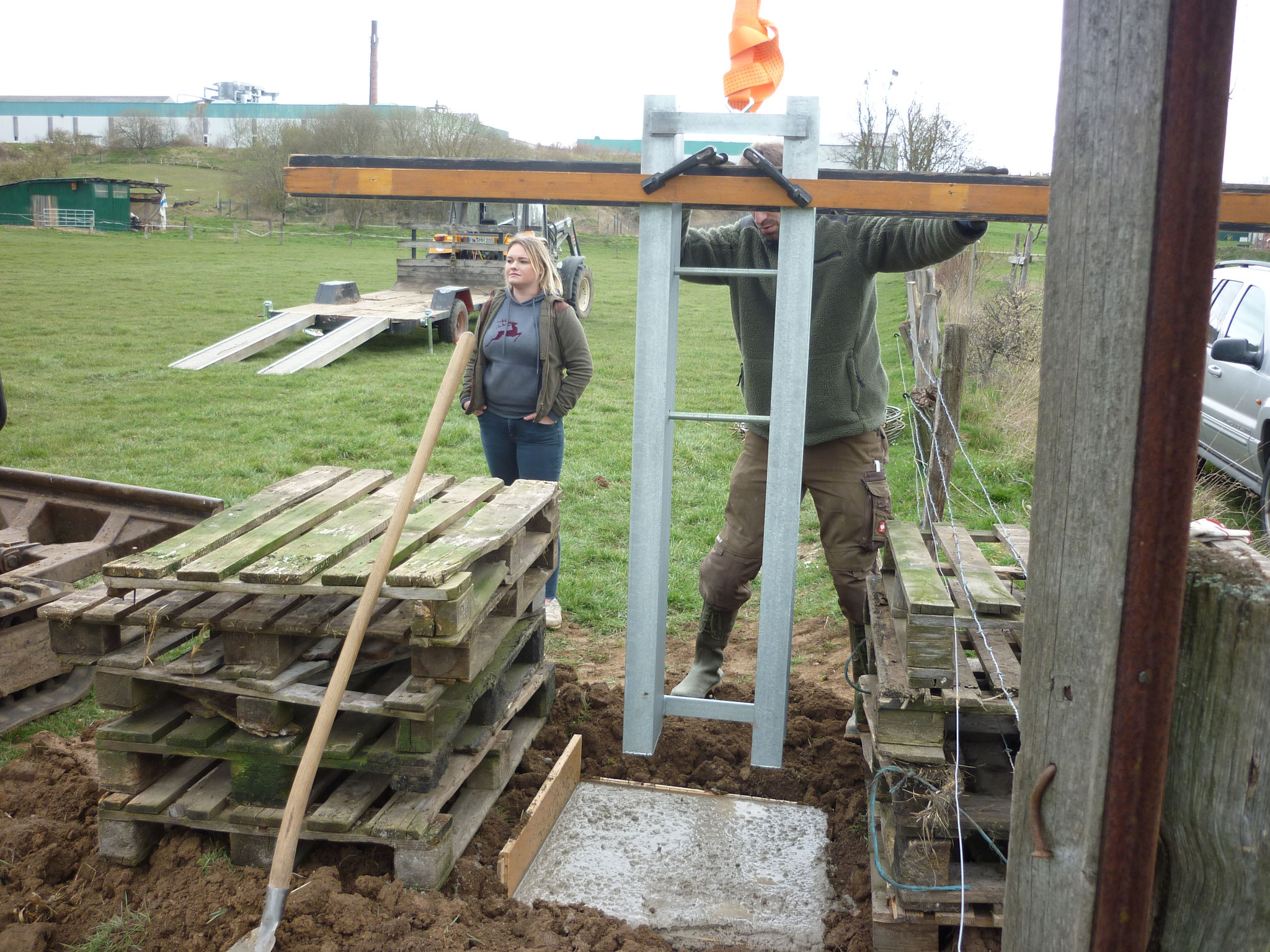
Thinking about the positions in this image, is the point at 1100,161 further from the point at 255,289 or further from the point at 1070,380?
the point at 255,289

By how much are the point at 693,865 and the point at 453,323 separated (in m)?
12.4

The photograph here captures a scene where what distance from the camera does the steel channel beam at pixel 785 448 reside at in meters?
3.13

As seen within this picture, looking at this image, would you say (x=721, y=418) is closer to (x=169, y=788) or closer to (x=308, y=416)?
(x=169, y=788)

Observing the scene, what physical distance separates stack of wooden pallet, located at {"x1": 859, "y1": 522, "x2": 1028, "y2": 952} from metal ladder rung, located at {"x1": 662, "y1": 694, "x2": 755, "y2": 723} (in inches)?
26.9

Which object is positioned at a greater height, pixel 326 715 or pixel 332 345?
pixel 332 345

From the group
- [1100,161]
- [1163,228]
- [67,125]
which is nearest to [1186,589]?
[1163,228]

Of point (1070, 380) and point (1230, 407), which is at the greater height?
point (1070, 380)

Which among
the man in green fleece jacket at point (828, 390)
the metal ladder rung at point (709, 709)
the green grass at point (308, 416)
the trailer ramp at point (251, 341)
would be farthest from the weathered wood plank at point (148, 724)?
the trailer ramp at point (251, 341)

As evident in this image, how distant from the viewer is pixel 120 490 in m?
4.85

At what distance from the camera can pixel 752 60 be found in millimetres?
3066

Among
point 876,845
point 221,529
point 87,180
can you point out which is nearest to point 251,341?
point 221,529

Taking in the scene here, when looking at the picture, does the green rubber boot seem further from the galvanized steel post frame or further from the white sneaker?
the white sneaker

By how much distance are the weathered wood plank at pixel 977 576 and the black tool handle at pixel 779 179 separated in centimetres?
119

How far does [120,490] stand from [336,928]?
3.12 meters
